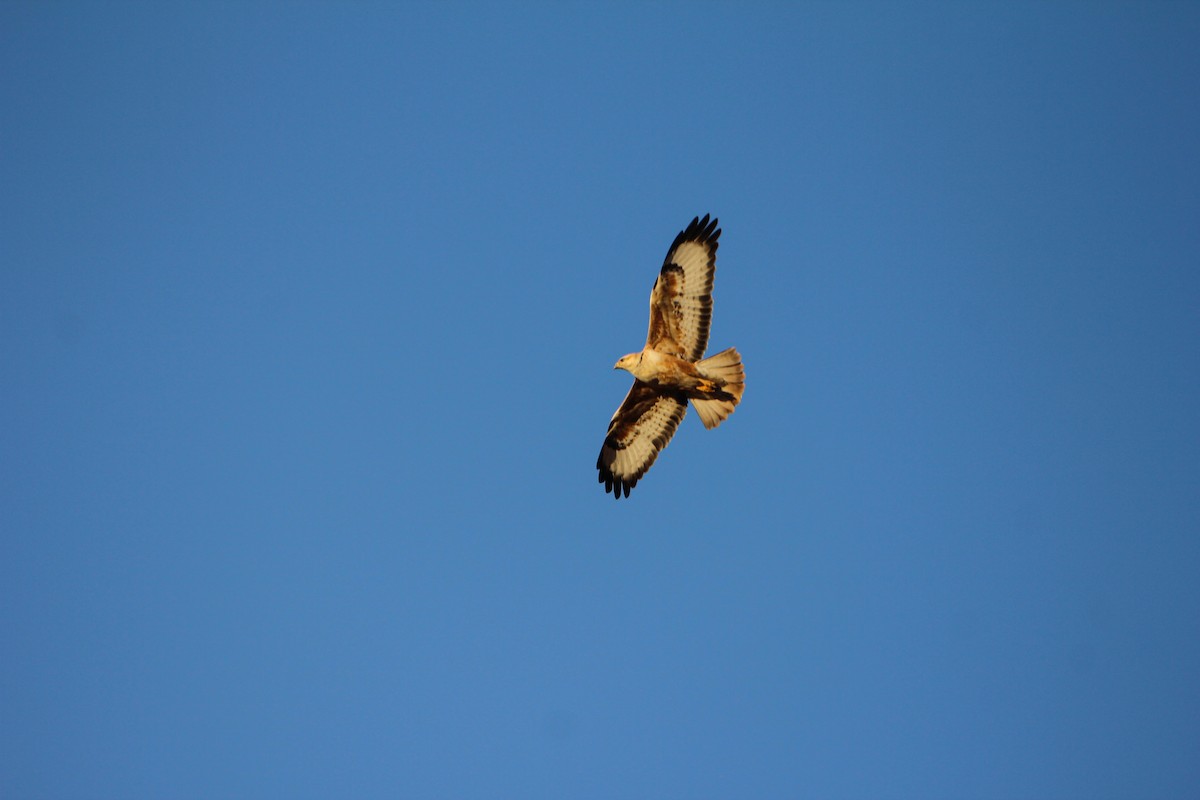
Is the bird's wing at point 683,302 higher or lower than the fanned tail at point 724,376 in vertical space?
higher

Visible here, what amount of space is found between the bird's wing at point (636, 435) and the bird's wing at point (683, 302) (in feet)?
2.63

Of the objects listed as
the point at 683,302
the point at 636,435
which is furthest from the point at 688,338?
the point at 636,435

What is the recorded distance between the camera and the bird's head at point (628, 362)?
37.4ft

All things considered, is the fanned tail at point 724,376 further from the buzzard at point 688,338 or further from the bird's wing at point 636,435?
the bird's wing at point 636,435

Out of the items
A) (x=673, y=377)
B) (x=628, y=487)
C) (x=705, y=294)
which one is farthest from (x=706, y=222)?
(x=628, y=487)

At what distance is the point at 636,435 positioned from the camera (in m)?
12.7

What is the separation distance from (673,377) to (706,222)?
179cm

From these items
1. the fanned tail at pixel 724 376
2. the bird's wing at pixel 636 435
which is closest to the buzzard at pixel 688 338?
the fanned tail at pixel 724 376

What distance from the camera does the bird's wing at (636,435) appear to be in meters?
12.3

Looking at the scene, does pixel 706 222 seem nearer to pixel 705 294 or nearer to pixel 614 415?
pixel 705 294

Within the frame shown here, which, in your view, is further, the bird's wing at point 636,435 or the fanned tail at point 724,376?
the bird's wing at point 636,435

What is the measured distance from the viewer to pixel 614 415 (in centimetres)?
1235

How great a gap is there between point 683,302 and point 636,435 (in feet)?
6.50

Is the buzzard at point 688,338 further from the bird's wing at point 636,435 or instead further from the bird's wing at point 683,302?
the bird's wing at point 636,435
